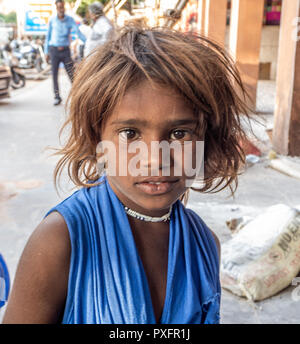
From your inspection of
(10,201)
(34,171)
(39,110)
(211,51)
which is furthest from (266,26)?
(211,51)

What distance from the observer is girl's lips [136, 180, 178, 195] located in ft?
3.08

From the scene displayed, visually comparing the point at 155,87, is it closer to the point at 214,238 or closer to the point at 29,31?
the point at 214,238

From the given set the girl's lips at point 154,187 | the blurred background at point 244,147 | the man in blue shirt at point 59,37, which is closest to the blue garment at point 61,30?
the man in blue shirt at point 59,37

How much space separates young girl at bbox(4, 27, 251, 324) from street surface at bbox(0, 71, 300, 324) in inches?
19.0

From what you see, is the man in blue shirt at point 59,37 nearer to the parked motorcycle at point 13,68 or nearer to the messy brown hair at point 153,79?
the parked motorcycle at point 13,68

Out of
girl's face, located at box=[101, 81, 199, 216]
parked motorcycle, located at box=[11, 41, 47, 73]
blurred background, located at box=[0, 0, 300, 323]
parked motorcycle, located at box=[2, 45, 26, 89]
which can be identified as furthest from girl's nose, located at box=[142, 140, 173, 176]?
parked motorcycle, located at box=[11, 41, 47, 73]

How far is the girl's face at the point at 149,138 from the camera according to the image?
913mm

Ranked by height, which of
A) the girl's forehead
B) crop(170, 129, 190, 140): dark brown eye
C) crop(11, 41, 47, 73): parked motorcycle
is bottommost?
crop(11, 41, 47, 73): parked motorcycle

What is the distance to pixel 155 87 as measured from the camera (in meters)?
0.92

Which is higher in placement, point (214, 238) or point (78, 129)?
point (78, 129)

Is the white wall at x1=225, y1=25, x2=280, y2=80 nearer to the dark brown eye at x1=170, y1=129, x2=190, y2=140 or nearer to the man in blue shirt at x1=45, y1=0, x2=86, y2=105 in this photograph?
the man in blue shirt at x1=45, y1=0, x2=86, y2=105

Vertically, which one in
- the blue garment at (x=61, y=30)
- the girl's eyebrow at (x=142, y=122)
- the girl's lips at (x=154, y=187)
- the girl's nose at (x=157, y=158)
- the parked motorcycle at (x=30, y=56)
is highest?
the blue garment at (x=61, y=30)

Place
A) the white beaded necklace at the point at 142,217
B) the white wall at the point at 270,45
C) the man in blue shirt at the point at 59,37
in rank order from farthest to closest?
the white wall at the point at 270,45
the man in blue shirt at the point at 59,37
the white beaded necklace at the point at 142,217
